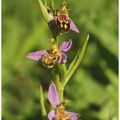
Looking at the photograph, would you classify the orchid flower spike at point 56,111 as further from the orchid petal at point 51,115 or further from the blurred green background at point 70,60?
the blurred green background at point 70,60

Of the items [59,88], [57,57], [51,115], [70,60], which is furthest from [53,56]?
[70,60]

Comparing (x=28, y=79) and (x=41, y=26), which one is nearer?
(x=28, y=79)

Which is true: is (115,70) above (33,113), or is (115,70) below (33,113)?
above

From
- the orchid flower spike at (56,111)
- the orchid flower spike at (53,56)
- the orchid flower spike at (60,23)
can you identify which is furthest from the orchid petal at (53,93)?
the orchid flower spike at (60,23)

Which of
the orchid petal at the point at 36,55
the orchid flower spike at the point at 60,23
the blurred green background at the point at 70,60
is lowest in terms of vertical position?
the blurred green background at the point at 70,60

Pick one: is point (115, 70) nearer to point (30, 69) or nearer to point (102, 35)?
point (102, 35)

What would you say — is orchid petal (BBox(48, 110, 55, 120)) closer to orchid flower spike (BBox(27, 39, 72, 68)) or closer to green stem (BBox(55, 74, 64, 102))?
green stem (BBox(55, 74, 64, 102))

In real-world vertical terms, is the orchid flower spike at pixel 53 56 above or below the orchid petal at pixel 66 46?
below

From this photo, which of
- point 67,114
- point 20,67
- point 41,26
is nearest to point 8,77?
point 20,67
